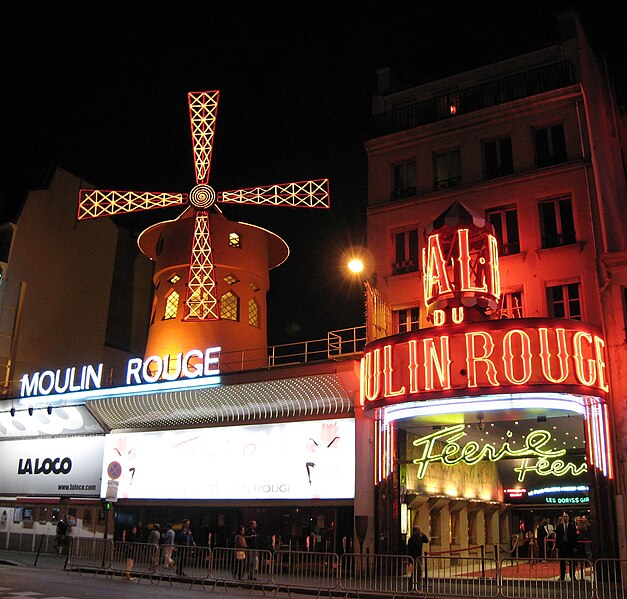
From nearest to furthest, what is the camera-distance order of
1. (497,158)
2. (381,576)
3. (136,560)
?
(381,576)
(136,560)
(497,158)

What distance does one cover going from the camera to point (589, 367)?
13.3 meters

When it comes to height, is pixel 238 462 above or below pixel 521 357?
below

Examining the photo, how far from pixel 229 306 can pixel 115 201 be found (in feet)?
18.4

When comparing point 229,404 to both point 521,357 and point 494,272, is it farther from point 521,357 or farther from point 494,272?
point 521,357

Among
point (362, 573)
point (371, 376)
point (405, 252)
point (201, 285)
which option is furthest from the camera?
point (201, 285)

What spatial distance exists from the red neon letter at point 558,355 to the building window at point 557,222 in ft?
10.5

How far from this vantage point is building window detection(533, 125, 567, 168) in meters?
16.5

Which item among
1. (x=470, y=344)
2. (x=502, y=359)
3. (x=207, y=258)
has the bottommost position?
(x=502, y=359)

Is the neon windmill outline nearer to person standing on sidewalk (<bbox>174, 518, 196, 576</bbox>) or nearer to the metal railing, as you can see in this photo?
person standing on sidewalk (<bbox>174, 518, 196, 576</bbox>)

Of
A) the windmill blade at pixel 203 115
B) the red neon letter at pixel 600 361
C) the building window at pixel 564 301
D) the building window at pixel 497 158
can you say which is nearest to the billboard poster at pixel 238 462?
the building window at pixel 564 301

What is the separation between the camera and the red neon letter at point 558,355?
12969mm

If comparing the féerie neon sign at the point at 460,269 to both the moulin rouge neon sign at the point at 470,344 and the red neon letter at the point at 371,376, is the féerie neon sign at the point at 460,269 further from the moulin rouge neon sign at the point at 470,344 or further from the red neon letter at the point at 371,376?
the red neon letter at the point at 371,376

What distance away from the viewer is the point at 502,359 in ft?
43.4

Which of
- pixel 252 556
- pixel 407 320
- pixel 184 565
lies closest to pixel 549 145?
pixel 407 320
